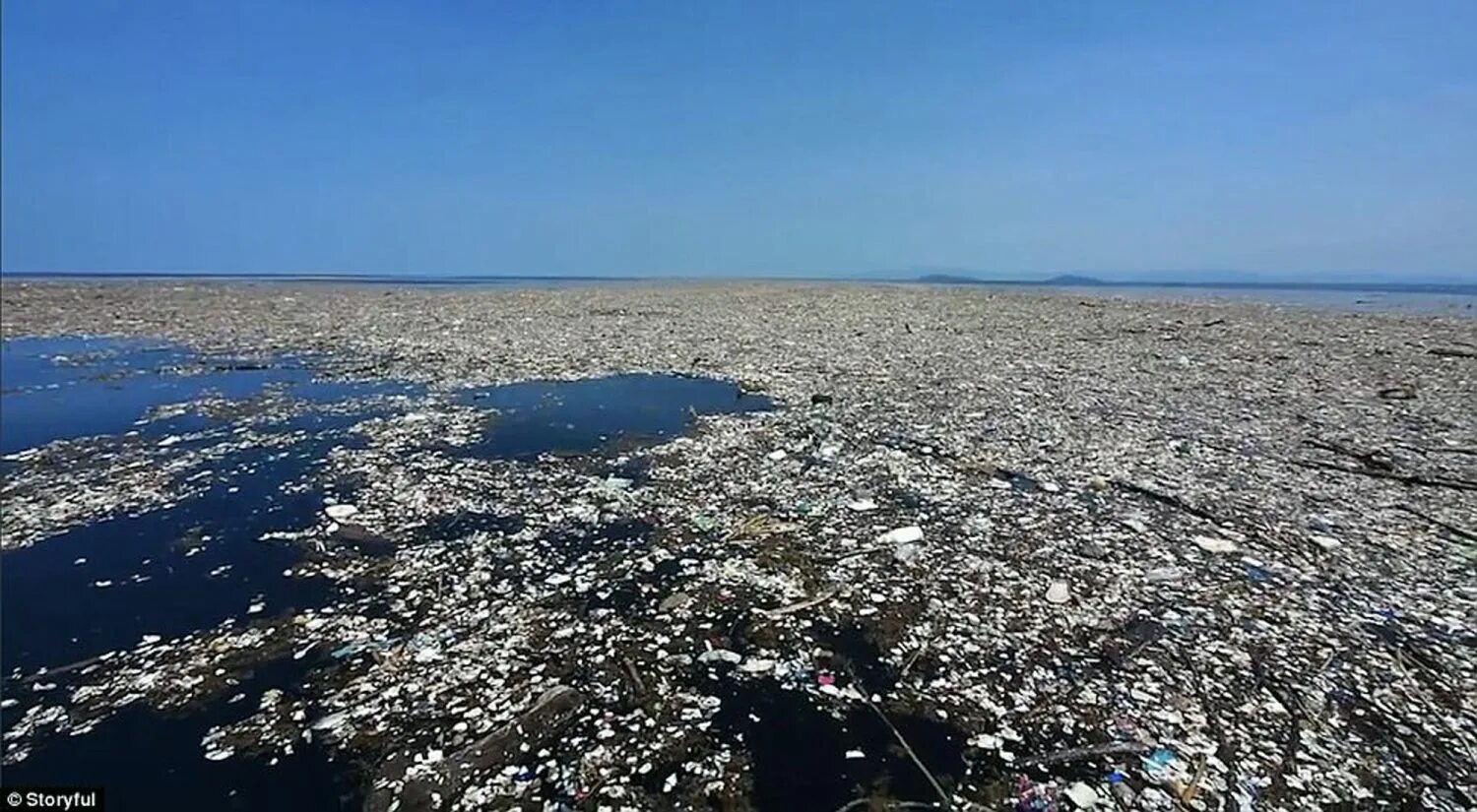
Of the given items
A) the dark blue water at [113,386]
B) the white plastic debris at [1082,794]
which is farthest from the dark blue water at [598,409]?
the white plastic debris at [1082,794]

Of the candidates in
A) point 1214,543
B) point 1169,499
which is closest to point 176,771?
point 1214,543

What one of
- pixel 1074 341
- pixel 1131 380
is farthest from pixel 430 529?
pixel 1074 341

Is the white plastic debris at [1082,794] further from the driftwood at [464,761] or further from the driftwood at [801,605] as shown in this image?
the driftwood at [464,761]

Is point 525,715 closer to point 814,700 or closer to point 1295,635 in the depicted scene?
point 814,700

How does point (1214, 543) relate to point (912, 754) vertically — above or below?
above

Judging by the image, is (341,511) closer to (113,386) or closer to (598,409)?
(598,409)

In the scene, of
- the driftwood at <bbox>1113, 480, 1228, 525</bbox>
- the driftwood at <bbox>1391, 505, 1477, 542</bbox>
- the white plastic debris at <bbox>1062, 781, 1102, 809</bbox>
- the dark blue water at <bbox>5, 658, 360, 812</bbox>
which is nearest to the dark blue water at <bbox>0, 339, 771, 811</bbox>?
the dark blue water at <bbox>5, 658, 360, 812</bbox>

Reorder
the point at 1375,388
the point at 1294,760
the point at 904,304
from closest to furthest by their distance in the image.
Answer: the point at 1294,760, the point at 1375,388, the point at 904,304
